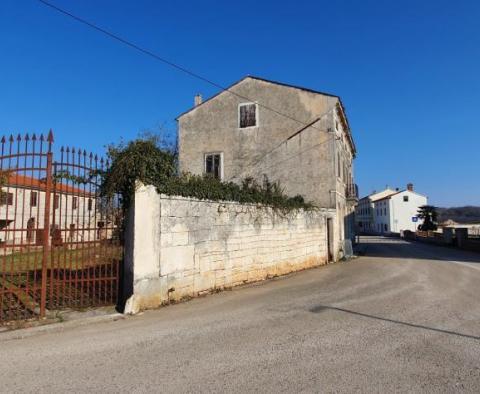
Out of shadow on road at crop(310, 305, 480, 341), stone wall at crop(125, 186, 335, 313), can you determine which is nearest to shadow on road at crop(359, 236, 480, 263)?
stone wall at crop(125, 186, 335, 313)

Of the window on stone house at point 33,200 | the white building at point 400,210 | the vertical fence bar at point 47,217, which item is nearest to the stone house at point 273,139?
the window on stone house at point 33,200

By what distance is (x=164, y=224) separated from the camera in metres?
8.35

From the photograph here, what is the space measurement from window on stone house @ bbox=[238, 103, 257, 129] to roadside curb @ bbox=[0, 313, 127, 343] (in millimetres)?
15480

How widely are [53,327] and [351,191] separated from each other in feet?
77.8

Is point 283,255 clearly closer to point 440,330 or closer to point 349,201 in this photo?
point 440,330

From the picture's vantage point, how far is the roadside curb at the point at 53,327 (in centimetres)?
609

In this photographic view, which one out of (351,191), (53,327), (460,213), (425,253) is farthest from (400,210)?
(53,327)

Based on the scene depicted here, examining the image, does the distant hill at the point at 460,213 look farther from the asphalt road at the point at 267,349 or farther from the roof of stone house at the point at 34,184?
the roof of stone house at the point at 34,184

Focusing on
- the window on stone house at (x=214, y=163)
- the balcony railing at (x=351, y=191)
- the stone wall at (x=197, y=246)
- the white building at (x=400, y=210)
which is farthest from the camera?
the white building at (x=400, y=210)

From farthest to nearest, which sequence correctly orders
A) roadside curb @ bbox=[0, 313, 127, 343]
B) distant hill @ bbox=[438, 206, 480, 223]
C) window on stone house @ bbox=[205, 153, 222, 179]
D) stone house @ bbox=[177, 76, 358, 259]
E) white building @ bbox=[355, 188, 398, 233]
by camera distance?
distant hill @ bbox=[438, 206, 480, 223]
white building @ bbox=[355, 188, 398, 233]
window on stone house @ bbox=[205, 153, 222, 179]
stone house @ bbox=[177, 76, 358, 259]
roadside curb @ bbox=[0, 313, 127, 343]

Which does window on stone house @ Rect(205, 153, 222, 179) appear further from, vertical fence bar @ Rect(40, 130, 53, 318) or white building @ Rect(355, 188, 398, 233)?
white building @ Rect(355, 188, 398, 233)

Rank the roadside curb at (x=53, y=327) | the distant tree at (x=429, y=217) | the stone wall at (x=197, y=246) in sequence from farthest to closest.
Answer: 1. the distant tree at (x=429, y=217)
2. the stone wall at (x=197, y=246)
3. the roadside curb at (x=53, y=327)

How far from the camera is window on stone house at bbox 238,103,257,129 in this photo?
2117 cm

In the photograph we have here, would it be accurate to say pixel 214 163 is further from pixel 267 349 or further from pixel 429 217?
pixel 429 217
